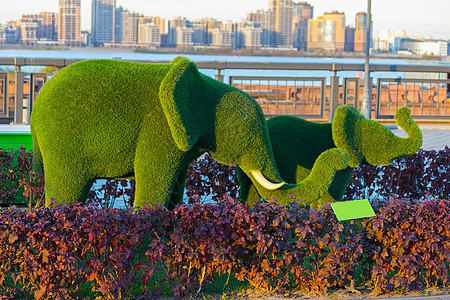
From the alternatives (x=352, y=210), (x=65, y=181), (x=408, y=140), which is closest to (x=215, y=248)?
(x=352, y=210)

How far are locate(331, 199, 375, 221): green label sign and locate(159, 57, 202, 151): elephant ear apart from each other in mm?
1255

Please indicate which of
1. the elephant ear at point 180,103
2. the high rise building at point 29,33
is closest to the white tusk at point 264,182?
the elephant ear at point 180,103

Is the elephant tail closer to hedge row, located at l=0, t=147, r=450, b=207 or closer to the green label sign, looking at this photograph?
hedge row, located at l=0, t=147, r=450, b=207

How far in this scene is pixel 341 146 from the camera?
19.5 ft

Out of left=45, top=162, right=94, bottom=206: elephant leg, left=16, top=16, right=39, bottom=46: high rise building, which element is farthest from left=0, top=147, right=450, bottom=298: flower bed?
left=16, top=16, right=39, bottom=46: high rise building

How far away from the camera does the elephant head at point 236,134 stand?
5.38 m

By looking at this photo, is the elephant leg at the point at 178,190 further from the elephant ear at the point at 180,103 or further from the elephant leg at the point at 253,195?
the elephant ear at the point at 180,103

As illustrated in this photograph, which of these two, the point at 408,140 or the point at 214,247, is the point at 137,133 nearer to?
the point at 214,247

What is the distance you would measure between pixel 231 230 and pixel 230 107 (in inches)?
45.2

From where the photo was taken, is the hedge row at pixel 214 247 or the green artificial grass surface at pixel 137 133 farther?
the green artificial grass surface at pixel 137 133

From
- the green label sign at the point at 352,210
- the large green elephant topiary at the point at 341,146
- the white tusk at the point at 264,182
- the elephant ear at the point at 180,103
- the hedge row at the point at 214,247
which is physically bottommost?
the hedge row at the point at 214,247

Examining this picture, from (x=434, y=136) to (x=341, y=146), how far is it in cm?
1066

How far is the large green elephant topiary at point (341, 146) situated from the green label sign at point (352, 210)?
1047 millimetres

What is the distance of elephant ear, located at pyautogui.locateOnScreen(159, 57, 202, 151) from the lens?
16.9 feet
